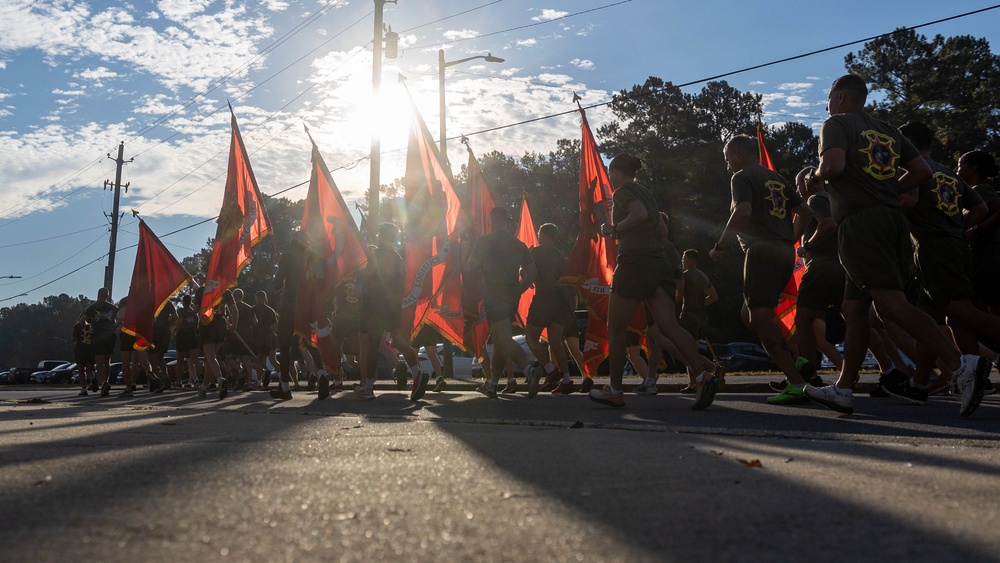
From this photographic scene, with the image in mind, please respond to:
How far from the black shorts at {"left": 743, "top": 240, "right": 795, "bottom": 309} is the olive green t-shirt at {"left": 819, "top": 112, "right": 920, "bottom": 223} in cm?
121

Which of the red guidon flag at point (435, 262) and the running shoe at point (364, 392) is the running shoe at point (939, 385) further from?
the red guidon flag at point (435, 262)

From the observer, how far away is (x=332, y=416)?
22.9 ft

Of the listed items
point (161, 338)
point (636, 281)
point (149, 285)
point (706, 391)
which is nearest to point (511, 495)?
point (706, 391)

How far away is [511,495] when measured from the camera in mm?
2723

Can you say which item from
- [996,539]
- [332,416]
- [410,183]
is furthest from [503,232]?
[996,539]

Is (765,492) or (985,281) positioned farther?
(985,281)

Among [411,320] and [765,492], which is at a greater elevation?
[411,320]

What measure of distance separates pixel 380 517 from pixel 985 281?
20.4ft

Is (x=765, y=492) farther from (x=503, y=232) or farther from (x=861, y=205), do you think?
(x=503, y=232)

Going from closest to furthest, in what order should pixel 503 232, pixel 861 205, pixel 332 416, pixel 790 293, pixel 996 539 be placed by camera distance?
pixel 996 539, pixel 861 205, pixel 332 416, pixel 503 232, pixel 790 293

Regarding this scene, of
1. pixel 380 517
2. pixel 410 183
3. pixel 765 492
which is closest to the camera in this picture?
pixel 380 517

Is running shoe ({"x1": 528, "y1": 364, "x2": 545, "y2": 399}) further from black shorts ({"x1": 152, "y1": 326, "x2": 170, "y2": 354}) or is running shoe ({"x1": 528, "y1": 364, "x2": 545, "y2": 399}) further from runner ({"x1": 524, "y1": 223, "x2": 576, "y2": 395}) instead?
black shorts ({"x1": 152, "y1": 326, "x2": 170, "y2": 354})

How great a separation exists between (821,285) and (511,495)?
5.50 m

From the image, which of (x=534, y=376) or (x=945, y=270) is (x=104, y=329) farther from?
(x=945, y=270)
